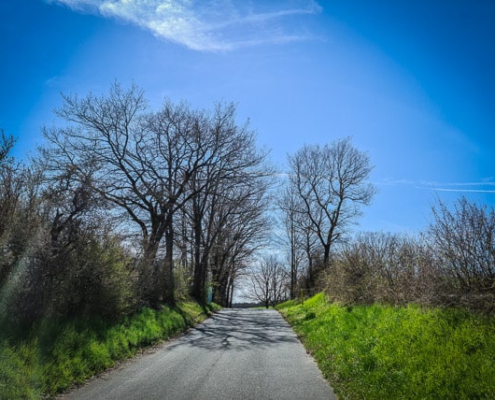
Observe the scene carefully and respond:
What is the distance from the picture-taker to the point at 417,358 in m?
5.28

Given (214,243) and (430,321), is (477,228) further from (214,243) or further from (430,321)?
(214,243)

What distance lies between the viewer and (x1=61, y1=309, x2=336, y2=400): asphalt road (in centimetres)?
568

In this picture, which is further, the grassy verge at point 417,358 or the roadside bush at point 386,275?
the roadside bush at point 386,275

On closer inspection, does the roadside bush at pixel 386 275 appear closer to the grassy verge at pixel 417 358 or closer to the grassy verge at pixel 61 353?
the grassy verge at pixel 417 358

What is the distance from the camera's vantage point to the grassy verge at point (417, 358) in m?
4.35

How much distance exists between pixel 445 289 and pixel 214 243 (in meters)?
23.7

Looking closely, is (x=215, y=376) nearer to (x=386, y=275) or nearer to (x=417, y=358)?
(x=417, y=358)

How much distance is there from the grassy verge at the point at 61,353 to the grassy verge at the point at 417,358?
16.2 ft

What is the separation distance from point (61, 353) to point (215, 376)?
3.10 metres

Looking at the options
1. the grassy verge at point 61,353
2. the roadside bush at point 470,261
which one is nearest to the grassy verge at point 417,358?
the roadside bush at point 470,261

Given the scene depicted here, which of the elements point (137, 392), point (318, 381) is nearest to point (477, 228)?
point (318, 381)

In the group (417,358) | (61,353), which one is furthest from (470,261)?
(61,353)

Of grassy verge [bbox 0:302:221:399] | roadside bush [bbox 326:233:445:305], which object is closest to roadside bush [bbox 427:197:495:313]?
roadside bush [bbox 326:233:445:305]

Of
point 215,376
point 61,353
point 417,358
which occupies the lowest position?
point 215,376
